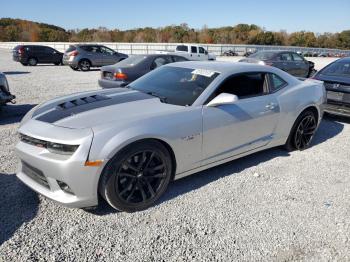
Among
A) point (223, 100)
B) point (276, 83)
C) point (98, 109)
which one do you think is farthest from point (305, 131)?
point (98, 109)

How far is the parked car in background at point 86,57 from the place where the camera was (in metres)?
17.5

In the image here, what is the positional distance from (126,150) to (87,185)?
0.48m

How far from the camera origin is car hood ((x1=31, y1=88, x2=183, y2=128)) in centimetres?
308

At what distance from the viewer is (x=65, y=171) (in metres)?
2.78

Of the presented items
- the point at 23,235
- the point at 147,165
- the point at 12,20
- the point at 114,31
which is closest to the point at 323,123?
the point at 147,165

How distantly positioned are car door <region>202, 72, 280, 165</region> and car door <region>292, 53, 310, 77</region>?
10.8 metres

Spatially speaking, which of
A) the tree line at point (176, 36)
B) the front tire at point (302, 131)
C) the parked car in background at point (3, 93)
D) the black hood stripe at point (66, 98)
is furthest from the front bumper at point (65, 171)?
the tree line at point (176, 36)

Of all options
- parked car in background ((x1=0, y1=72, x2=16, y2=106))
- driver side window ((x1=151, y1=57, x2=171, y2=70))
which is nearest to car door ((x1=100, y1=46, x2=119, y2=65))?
Answer: driver side window ((x1=151, y1=57, x2=171, y2=70))

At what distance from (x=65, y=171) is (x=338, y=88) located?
19.6 feet

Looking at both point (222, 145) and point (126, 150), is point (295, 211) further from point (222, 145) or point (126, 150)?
point (126, 150)

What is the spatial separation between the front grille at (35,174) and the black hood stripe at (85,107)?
489 millimetres

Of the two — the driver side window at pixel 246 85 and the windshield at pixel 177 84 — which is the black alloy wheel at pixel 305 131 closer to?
the driver side window at pixel 246 85

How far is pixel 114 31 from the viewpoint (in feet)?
263

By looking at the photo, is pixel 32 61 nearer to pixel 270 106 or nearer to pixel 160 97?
pixel 160 97
